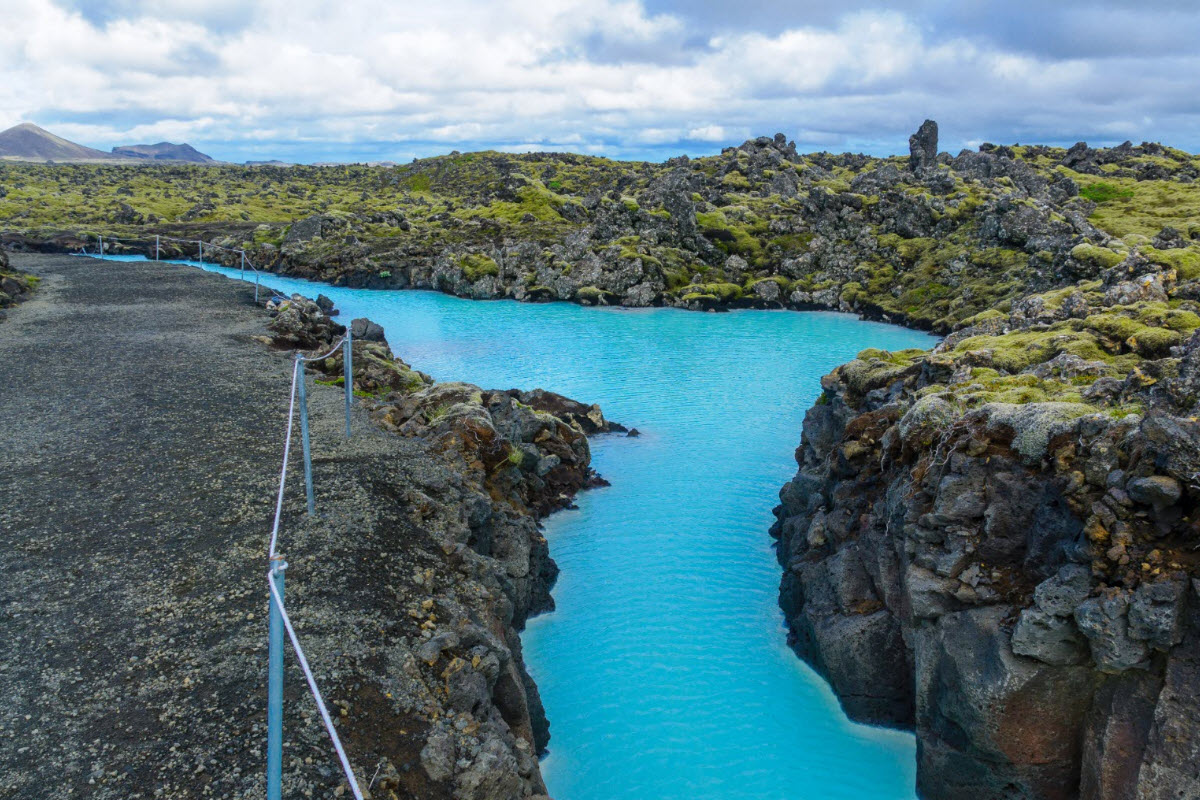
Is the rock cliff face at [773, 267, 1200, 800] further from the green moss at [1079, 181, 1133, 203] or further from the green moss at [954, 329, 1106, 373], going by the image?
the green moss at [1079, 181, 1133, 203]

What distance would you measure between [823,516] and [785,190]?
4032 inches

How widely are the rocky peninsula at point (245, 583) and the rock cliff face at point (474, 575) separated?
60 mm

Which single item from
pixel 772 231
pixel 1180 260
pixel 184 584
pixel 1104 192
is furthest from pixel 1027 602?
pixel 1104 192

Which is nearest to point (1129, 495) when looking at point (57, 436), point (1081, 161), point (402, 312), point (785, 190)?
point (57, 436)

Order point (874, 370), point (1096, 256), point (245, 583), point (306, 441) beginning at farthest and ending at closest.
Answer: point (1096, 256), point (874, 370), point (306, 441), point (245, 583)

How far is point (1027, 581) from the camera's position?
16.0 m

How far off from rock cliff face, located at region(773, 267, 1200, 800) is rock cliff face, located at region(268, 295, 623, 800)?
9.05m

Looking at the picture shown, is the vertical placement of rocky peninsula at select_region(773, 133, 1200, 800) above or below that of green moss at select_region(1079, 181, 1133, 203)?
below

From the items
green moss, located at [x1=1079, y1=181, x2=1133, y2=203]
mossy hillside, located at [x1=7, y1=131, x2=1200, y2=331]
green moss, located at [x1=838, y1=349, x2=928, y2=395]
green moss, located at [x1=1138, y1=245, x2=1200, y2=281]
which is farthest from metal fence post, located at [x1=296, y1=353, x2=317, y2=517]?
green moss, located at [x1=1079, y1=181, x2=1133, y2=203]

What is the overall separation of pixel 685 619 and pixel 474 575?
809cm

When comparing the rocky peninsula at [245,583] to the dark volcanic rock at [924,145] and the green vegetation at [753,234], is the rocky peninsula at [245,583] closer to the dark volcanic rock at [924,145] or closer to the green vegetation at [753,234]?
the green vegetation at [753,234]

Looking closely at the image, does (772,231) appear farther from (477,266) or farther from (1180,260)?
(1180,260)

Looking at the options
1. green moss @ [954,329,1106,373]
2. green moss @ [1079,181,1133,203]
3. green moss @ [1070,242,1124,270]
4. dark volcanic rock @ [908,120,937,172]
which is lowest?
green moss @ [954,329,1106,373]

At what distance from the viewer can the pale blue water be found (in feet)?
59.3
